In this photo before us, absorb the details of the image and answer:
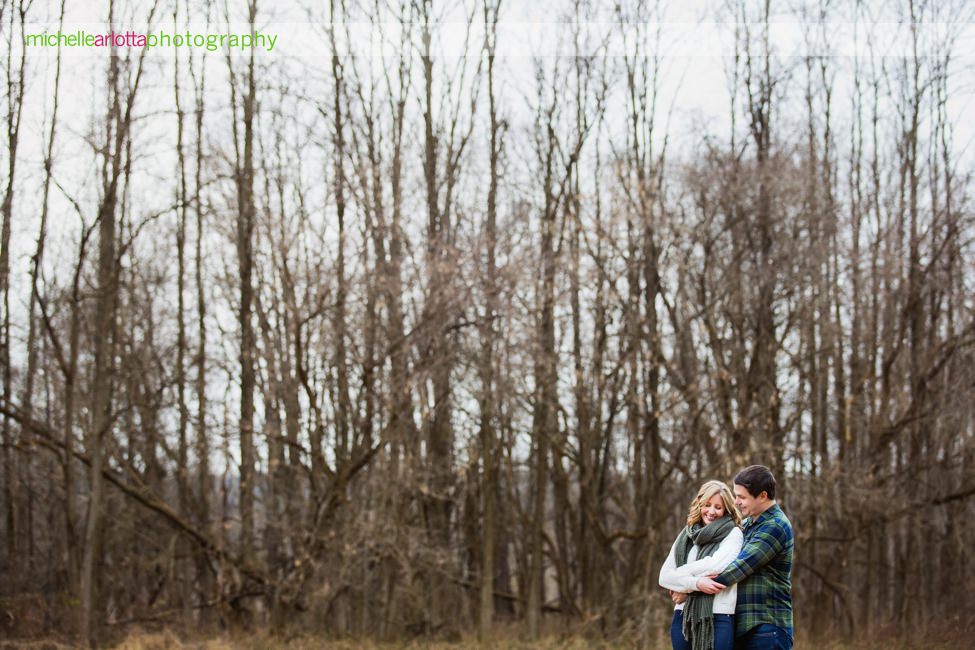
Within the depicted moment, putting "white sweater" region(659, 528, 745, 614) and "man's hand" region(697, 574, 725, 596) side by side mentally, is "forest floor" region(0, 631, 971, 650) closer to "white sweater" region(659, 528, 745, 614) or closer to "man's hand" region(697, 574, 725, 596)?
"white sweater" region(659, 528, 745, 614)

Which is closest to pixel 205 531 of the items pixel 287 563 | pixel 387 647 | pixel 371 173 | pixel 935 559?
pixel 287 563

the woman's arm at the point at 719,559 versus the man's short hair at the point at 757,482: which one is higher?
the man's short hair at the point at 757,482

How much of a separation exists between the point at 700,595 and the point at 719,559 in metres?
0.20

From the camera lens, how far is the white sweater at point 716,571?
450 centimetres

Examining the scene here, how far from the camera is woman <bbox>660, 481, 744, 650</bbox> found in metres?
4.50

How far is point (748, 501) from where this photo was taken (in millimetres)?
4555

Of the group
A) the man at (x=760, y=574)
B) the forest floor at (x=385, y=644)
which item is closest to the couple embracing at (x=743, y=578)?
the man at (x=760, y=574)

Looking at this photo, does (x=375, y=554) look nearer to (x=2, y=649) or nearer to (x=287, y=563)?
(x=287, y=563)

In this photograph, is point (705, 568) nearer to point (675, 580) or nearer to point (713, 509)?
point (675, 580)

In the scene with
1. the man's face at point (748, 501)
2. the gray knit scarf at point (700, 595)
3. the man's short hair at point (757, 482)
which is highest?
the man's short hair at point (757, 482)

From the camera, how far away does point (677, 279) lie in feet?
49.2

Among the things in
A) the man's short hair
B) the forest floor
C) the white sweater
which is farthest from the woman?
the forest floor

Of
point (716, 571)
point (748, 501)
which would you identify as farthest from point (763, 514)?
point (716, 571)

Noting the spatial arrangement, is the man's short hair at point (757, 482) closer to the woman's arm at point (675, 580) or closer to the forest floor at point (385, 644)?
the woman's arm at point (675, 580)
